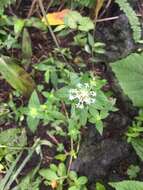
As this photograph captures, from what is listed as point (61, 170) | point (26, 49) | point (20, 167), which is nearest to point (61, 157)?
point (61, 170)

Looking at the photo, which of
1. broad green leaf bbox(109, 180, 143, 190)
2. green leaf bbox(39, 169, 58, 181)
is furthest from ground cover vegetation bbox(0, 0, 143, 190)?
broad green leaf bbox(109, 180, 143, 190)

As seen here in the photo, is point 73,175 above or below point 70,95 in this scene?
below

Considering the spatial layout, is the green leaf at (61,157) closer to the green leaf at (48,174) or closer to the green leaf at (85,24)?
the green leaf at (48,174)

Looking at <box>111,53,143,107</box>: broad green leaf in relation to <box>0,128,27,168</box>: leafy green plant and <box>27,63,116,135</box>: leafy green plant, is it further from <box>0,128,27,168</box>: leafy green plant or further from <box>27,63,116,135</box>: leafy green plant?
<box>0,128,27,168</box>: leafy green plant

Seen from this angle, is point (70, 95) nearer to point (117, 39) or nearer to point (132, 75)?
point (132, 75)

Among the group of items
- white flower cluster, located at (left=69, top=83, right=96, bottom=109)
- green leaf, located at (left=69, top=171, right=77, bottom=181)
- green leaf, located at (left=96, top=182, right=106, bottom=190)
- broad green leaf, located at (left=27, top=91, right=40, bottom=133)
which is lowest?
green leaf, located at (left=96, top=182, right=106, bottom=190)

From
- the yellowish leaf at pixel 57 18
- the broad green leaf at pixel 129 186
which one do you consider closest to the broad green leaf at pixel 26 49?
the yellowish leaf at pixel 57 18

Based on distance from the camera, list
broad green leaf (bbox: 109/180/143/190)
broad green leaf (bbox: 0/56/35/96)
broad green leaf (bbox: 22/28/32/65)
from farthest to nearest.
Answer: broad green leaf (bbox: 22/28/32/65) → broad green leaf (bbox: 0/56/35/96) → broad green leaf (bbox: 109/180/143/190)

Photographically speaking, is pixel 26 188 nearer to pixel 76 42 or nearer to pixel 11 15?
pixel 76 42
